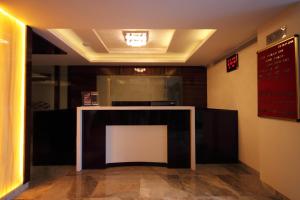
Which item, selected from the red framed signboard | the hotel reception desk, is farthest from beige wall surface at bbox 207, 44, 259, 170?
the hotel reception desk

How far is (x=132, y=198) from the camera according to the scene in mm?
2984

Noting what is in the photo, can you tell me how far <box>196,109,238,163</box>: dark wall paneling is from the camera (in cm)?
462

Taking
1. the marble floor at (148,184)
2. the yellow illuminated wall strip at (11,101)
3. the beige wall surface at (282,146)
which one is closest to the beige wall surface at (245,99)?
the marble floor at (148,184)

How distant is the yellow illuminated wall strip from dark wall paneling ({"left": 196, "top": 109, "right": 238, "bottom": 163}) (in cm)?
327

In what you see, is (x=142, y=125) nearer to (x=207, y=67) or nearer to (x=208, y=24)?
(x=208, y=24)

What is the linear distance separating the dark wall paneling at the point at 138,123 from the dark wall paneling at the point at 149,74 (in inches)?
108

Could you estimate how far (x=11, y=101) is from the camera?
302 cm

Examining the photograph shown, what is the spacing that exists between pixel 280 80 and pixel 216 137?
2132 millimetres

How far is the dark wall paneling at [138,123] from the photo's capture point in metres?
4.24

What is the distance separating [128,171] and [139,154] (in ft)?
1.46

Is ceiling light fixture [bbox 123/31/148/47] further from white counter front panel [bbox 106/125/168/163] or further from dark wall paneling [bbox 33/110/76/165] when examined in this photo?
dark wall paneling [bbox 33/110/76/165]

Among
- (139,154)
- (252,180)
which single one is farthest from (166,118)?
(252,180)

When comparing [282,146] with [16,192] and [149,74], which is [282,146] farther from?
[149,74]

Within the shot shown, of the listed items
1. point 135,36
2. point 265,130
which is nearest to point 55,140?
point 135,36
